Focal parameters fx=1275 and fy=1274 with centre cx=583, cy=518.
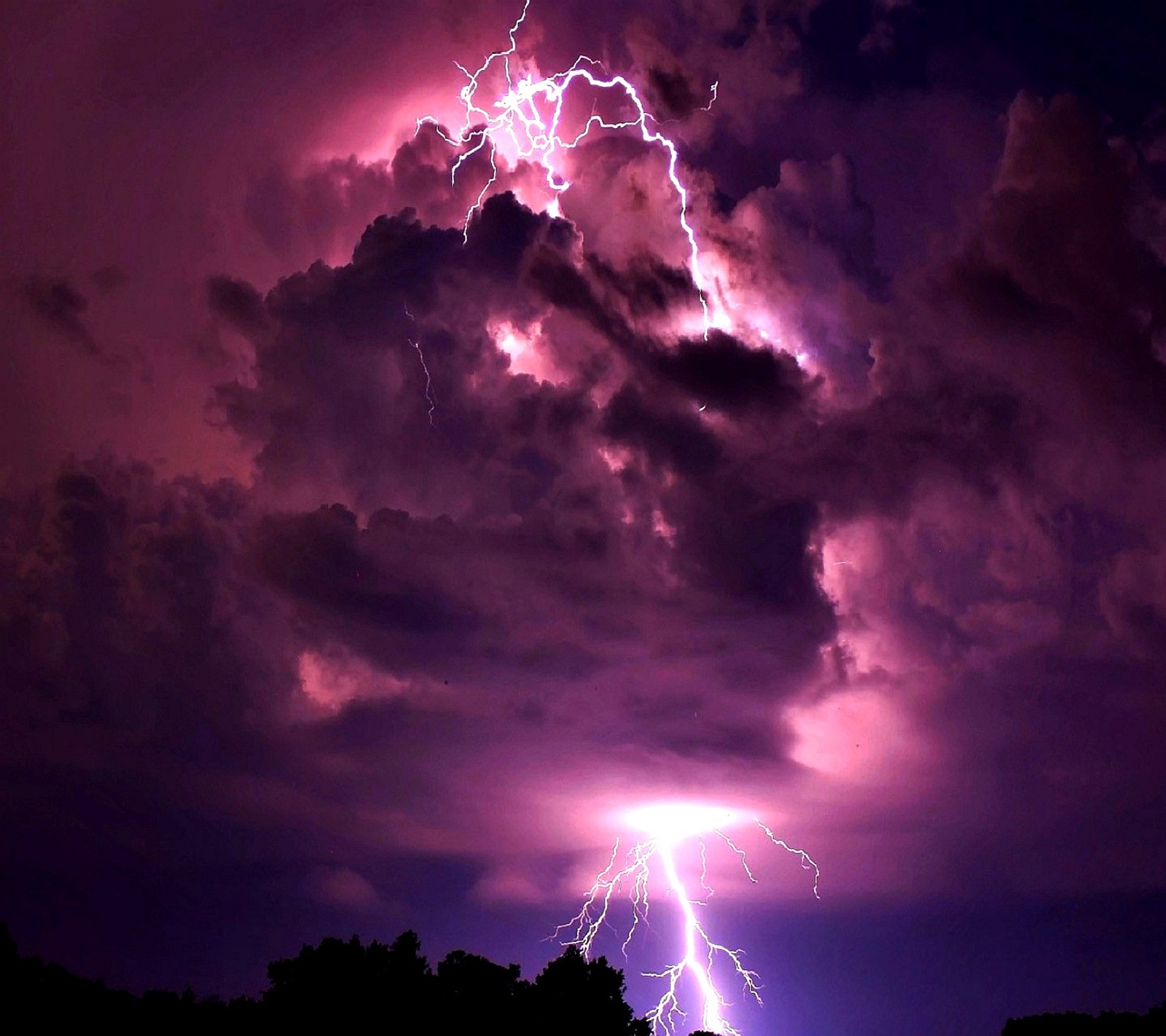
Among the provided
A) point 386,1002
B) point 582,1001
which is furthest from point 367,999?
point 582,1001

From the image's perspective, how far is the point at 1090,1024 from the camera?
38.2 metres

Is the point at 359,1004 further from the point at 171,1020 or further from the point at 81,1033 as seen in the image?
the point at 81,1033

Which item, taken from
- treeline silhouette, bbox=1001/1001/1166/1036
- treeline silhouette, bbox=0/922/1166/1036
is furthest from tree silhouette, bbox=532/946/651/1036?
treeline silhouette, bbox=1001/1001/1166/1036

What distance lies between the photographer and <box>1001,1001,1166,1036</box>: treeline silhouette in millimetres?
36719

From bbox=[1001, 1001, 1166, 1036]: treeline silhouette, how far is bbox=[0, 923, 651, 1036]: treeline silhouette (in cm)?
1235

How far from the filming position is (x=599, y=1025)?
140 ft

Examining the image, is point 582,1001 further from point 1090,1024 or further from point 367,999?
point 1090,1024

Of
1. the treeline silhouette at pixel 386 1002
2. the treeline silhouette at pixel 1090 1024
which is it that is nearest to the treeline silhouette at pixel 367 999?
the treeline silhouette at pixel 386 1002

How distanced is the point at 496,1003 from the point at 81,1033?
1286cm

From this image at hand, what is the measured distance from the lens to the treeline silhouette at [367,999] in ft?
125

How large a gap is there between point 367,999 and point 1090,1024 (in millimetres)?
22136

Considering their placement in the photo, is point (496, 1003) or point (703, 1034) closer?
point (496, 1003)

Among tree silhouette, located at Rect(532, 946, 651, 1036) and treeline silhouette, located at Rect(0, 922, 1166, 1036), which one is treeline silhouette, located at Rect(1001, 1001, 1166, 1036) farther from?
tree silhouette, located at Rect(532, 946, 651, 1036)

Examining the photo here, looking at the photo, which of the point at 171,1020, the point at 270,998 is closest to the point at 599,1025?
the point at 270,998
